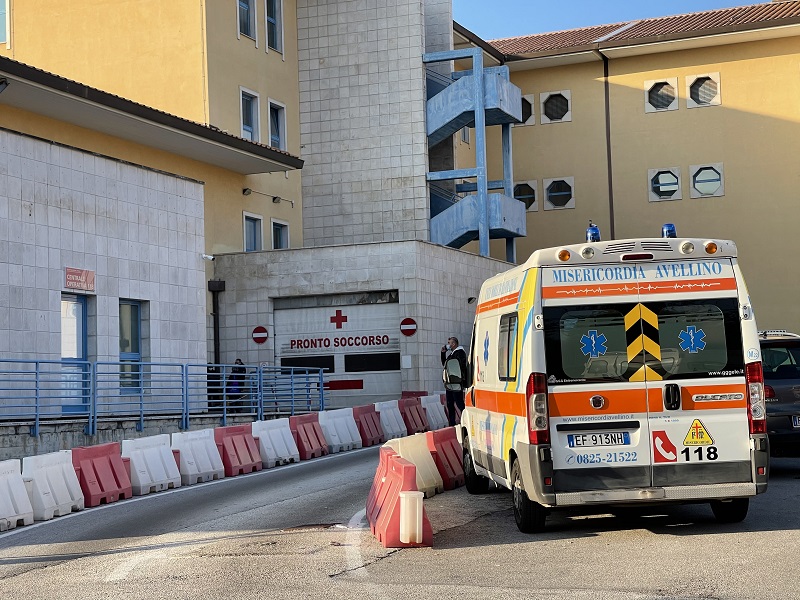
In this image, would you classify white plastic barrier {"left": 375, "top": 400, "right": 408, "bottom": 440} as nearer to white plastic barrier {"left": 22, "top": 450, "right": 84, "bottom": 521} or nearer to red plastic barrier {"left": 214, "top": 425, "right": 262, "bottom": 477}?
red plastic barrier {"left": 214, "top": 425, "right": 262, "bottom": 477}

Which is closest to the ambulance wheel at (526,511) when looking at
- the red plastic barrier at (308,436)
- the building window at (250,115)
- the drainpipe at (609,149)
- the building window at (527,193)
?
the red plastic barrier at (308,436)

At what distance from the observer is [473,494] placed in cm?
1463

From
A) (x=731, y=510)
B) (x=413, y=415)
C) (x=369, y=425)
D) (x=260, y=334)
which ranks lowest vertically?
(x=731, y=510)

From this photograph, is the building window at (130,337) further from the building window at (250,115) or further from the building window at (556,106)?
the building window at (556,106)

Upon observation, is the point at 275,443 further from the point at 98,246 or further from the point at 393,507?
the point at 393,507

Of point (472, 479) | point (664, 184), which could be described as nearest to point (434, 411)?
point (472, 479)

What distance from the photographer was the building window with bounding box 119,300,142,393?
2609 cm

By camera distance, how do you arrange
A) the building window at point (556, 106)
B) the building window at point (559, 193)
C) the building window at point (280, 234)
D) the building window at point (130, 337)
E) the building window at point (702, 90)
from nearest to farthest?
the building window at point (130, 337)
the building window at point (280, 234)
the building window at point (702, 90)
the building window at point (559, 193)
the building window at point (556, 106)

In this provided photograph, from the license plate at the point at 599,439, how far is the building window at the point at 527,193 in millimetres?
41069

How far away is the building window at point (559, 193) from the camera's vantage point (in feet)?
167

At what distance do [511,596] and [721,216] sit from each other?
4269 centimetres

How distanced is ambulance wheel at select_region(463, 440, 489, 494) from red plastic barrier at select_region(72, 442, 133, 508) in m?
4.30

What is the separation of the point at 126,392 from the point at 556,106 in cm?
2977

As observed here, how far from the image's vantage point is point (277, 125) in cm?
3944
